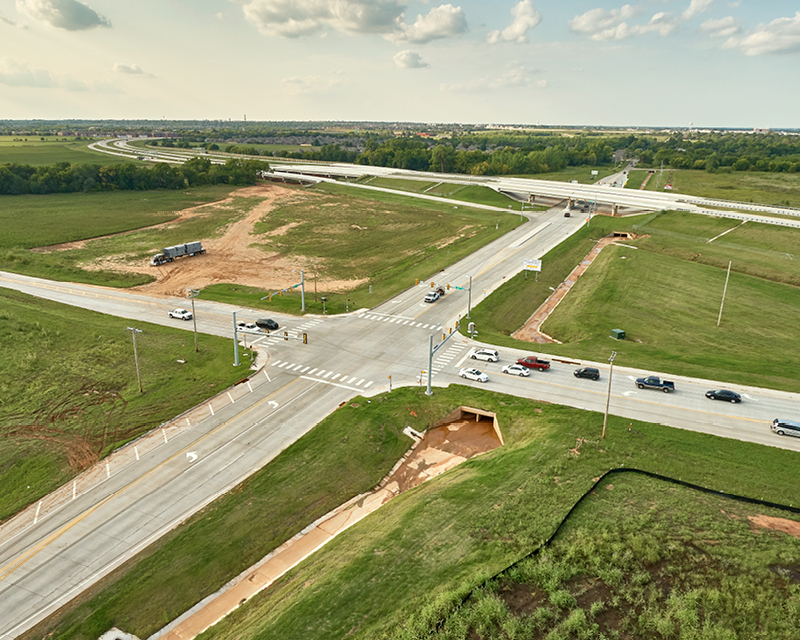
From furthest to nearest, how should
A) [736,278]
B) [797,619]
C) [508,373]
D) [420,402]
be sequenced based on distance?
[736,278], [508,373], [420,402], [797,619]

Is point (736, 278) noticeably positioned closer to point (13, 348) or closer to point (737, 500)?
point (737, 500)

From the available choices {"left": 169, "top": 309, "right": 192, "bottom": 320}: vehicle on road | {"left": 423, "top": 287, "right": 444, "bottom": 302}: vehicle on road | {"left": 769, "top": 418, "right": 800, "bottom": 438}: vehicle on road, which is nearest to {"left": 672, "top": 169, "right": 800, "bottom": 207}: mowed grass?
{"left": 423, "top": 287, "right": 444, "bottom": 302}: vehicle on road

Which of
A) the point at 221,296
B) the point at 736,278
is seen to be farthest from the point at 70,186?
the point at 736,278

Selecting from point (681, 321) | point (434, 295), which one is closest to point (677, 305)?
point (681, 321)

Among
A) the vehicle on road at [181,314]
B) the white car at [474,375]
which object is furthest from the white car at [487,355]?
the vehicle on road at [181,314]

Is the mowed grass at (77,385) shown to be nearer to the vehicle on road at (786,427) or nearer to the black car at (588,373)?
the black car at (588,373)

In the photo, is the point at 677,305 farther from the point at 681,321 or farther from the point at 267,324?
the point at 267,324
